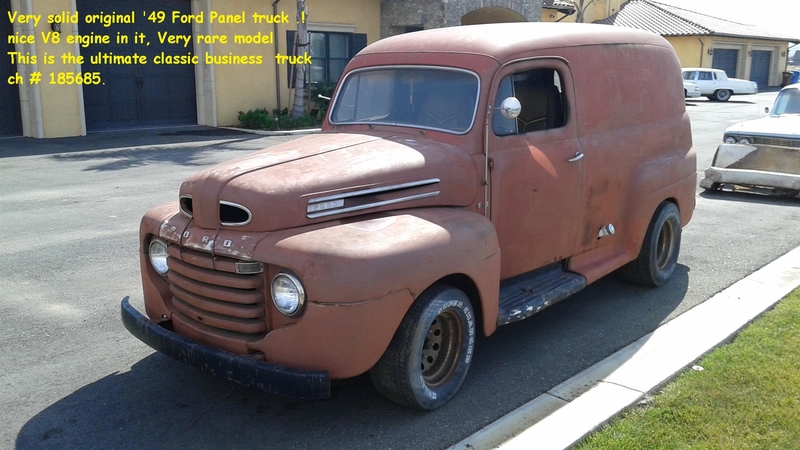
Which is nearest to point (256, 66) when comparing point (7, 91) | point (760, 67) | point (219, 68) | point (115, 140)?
point (219, 68)

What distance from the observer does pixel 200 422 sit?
4.20 m

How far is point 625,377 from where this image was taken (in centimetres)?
470

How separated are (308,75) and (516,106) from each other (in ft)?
60.1

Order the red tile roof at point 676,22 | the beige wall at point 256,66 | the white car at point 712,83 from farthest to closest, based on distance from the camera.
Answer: the red tile roof at point 676,22 → the white car at point 712,83 → the beige wall at point 256,66

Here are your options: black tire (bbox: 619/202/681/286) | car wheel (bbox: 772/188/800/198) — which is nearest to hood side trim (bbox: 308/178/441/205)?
black tire (bbox: 619/202/681/286)

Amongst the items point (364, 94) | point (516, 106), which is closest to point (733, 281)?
point (516, 106)

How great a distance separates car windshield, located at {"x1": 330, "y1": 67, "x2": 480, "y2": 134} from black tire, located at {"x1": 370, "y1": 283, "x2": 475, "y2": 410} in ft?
4.11

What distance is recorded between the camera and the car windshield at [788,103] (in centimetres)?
1180

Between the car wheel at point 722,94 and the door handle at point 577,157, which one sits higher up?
the door handle at point 577,157

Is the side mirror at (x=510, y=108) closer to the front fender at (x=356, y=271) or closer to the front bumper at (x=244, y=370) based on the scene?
the front fender at (x=356, y=271)

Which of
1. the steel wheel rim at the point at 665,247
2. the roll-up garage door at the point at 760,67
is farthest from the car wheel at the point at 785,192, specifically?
the roll-up garage door at the point at 760,67

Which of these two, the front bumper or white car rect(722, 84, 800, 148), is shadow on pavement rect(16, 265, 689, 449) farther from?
white car rect(722, 84, 800, 148)

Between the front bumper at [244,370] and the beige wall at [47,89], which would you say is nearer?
the front bumper at [244,370]

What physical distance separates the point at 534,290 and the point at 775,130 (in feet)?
24.2
